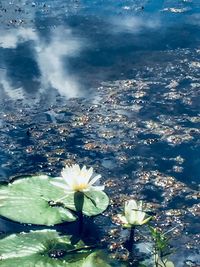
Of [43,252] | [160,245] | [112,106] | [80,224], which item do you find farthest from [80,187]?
[112,106]

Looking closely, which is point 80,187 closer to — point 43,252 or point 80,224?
point 80,224

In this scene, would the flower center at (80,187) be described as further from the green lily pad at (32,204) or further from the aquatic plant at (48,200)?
the green lily pad at (32,204)

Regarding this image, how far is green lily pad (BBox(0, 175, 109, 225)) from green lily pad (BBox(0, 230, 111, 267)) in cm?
15

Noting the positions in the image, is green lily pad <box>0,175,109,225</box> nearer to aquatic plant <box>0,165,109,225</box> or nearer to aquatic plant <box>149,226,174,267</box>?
aquatic plant <box>0,165,109,225</box>

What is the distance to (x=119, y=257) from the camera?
12.3 ft

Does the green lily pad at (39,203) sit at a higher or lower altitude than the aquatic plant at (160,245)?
higher

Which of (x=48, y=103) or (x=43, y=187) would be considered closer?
(x=43, y=187)

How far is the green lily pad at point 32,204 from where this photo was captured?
12.7 feet

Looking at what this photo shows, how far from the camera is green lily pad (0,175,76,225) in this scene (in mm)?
3861

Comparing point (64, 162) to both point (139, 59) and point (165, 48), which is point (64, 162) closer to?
point (139, 59)

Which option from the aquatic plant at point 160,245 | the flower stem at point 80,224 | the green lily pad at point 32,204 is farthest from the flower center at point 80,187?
the aquatic plant at point 160,245

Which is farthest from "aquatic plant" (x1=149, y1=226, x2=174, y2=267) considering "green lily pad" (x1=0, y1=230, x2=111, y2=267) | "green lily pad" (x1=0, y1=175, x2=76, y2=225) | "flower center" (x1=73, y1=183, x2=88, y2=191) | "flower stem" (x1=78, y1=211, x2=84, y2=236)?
"green lily pad" (x1=0, y1=175, x2=76, y2=225)

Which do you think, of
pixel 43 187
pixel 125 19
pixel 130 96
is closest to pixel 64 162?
pixel 43 187

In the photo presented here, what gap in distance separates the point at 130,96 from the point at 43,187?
10.0ft
